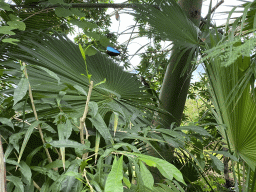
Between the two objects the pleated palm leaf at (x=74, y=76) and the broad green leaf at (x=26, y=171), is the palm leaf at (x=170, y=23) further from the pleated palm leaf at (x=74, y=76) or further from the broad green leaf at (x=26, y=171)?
the broad green leaf at (x=26, y=171)

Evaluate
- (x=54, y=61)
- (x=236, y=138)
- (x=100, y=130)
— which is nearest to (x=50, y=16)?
(x=54, y=61)

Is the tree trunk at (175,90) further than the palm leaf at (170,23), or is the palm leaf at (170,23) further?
the tree trunk at (175,90)

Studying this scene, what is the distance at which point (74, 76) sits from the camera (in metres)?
0.90

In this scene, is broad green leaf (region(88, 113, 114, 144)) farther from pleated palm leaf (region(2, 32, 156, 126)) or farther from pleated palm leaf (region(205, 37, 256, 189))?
pleated palm leaf (region(205, 37, 256, 189))

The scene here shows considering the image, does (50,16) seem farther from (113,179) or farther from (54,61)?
(113,179)

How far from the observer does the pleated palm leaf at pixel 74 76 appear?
0.75m

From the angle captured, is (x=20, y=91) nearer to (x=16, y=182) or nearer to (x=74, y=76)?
(x=16, y=182)

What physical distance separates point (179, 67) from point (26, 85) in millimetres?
878

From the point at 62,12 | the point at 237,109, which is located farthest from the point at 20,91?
the point at 237,109

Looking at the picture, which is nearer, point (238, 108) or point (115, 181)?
point (115, 181)

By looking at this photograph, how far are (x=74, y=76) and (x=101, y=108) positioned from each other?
0.25 metres

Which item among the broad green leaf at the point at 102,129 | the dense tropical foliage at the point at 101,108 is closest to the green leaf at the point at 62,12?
the dense tropical foliage at the point at 101,108

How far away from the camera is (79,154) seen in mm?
421

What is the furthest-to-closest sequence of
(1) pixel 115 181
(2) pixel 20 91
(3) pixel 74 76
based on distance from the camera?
(3) pixel 74 76
(2) pixel 20 91
(1) pixel 115 181
